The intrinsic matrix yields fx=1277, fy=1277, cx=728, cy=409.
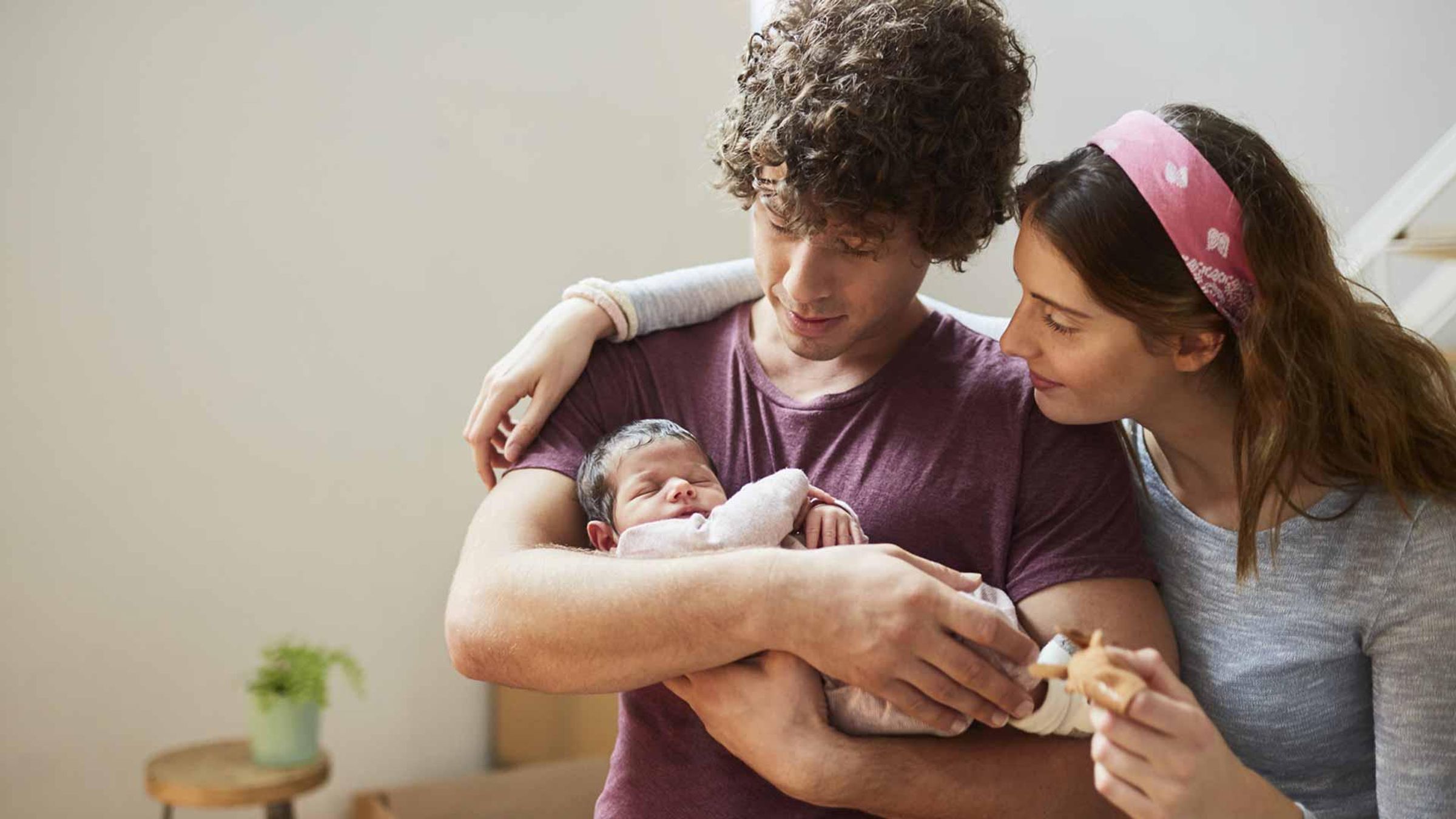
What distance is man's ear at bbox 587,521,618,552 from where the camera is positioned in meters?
1.65

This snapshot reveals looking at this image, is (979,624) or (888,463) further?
(888,463)

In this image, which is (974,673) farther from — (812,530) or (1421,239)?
(1421,239)

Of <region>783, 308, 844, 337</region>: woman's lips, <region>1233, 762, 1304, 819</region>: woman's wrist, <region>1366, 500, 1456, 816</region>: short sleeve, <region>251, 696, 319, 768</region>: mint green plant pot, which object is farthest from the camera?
<region>251, 696, 319, 768</region>: mint green plant pot

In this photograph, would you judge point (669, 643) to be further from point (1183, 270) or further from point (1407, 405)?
point (1407, 405)

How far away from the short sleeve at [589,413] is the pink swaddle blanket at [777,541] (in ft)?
0.51

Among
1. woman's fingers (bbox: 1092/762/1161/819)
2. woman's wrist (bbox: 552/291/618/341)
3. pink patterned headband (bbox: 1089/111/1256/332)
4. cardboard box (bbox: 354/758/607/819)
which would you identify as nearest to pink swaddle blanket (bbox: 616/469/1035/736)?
woman's fingers (bbox: 1092/762/1161/819)

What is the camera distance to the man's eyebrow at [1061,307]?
1505 millimetres

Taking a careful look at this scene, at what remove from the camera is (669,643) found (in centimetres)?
138

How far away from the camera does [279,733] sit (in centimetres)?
325

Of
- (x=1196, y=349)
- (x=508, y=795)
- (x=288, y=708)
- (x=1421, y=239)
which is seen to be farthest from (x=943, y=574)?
(x=508, y=795)

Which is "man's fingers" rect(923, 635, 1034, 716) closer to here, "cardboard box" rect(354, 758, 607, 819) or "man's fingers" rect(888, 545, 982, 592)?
"man's fingers" rect(888, 545, 982, 592)

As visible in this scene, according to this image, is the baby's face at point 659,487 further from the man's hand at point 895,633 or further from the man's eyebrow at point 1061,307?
the man's eyebrow at point 1061,307

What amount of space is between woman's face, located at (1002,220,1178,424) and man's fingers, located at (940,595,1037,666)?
0.30m

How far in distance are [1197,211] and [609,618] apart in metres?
0.81
